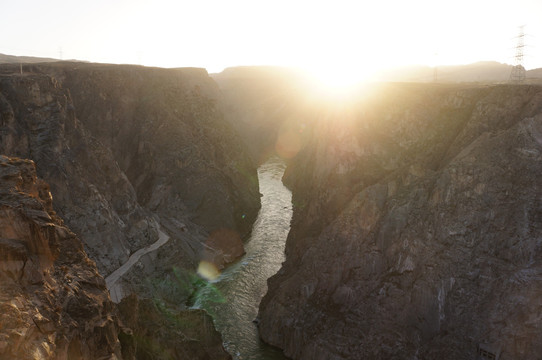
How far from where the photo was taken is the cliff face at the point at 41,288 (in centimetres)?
1524

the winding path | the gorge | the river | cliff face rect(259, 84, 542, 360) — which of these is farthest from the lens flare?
cliff face rect(259, 84, 542, 360)

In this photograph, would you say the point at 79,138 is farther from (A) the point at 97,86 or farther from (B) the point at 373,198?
(B) the point at 373,198

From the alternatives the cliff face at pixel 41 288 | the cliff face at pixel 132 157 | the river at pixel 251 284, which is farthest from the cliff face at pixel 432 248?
the cliff face at pixel 41 288

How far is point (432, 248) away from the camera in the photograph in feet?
111

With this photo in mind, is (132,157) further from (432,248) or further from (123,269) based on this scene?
(432,248)

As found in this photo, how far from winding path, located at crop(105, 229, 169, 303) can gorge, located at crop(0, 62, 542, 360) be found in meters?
0.32

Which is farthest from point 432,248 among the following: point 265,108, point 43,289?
point 265,108

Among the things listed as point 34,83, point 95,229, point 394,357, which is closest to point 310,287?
point 394,357

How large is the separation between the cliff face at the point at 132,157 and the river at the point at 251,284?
3.59 metres

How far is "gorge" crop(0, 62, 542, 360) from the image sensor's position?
20.0 meters

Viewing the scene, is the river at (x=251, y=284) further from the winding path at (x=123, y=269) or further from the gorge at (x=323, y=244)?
the winding path at (x=123, y=269)

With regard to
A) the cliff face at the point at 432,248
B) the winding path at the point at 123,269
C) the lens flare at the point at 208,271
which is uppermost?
the cliff face at the point at 432,248

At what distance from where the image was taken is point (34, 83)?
47.5 meters

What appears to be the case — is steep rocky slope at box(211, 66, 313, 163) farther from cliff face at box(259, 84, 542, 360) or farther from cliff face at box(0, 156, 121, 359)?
cliff face at box(0, 156, 121, 359)
